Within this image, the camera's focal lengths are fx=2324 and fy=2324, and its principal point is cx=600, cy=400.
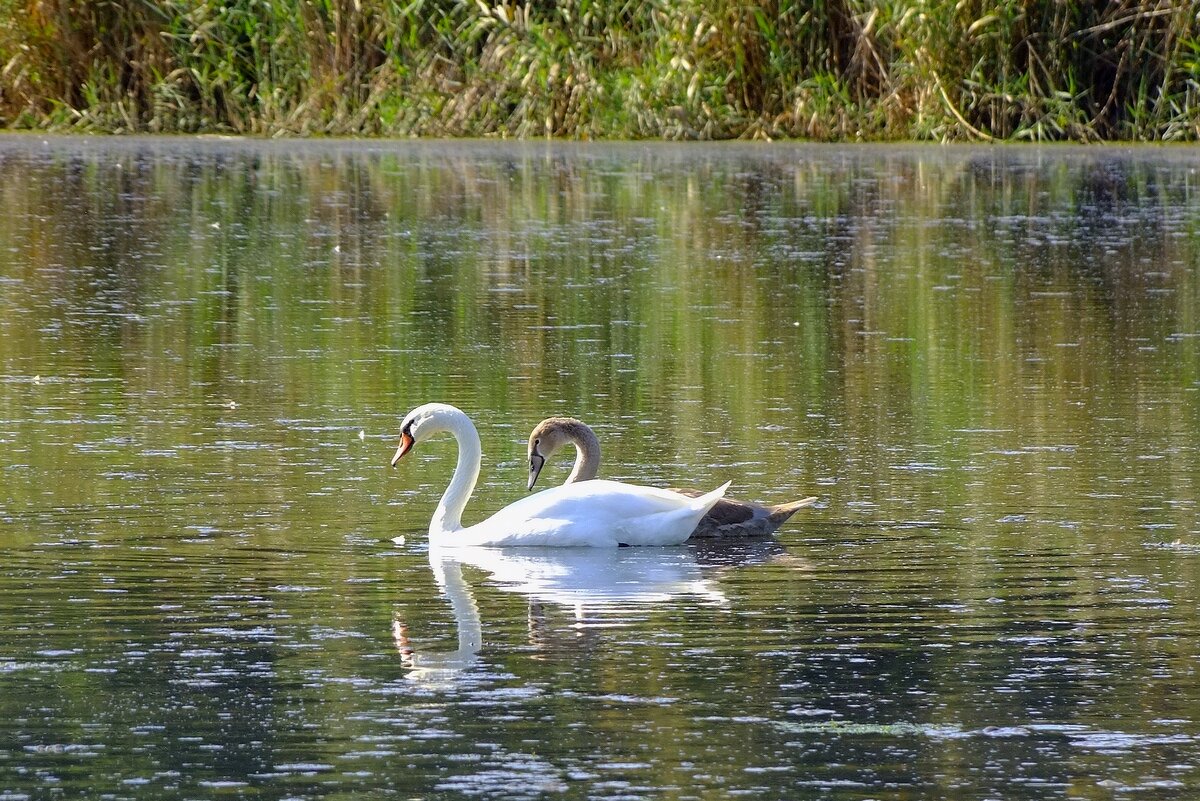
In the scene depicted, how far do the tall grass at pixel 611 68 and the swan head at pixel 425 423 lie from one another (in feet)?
50.6

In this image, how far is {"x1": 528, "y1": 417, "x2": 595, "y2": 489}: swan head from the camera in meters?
7.83

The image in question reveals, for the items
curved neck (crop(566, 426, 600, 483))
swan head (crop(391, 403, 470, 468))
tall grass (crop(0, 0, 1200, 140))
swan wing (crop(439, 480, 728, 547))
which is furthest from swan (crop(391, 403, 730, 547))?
tall grass (crop(0, 0, 1200, 140))

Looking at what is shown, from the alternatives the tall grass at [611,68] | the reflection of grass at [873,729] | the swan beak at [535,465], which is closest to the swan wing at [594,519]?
the swan beak at [535,465]

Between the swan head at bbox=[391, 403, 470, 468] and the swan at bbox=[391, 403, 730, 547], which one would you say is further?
the swan head at bbox=[391, 403, 470, 468]

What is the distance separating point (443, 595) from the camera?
6.43m

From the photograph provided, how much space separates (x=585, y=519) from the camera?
7191 millimetres

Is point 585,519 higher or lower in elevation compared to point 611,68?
lower

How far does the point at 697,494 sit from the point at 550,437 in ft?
1.92

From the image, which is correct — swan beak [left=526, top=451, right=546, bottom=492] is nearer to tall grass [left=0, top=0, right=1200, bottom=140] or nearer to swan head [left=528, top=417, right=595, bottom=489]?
swan head [left=528, top=417, right=595, bottom=489]

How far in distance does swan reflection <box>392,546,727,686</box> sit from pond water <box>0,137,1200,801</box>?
0.02m

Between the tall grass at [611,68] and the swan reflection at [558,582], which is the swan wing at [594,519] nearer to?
the swan reflection at [558,582]

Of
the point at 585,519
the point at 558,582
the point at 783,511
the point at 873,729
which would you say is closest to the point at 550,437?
the point at 585,519

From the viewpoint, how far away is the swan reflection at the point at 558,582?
5.77 metres

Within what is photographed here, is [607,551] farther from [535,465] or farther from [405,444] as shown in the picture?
[405,444]
